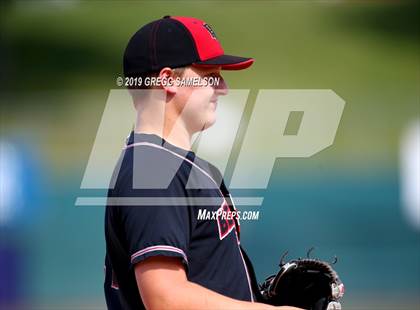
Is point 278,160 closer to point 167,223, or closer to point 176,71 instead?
point 176,71

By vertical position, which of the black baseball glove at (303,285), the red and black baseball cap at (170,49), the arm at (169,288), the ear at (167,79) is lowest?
the black baseball glove at (303,285)

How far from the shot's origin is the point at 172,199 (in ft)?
2.90

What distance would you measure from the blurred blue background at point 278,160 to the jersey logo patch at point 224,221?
5.87ft

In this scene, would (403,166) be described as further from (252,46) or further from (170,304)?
(170,304)

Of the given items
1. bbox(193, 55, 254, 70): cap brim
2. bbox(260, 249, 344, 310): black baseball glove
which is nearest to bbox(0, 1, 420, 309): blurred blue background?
bbox(260, 249, 344, 310): black baseball glove

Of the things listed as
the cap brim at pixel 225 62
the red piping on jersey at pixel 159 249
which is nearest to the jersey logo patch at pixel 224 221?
the red piping on jersey at pixel 159 249

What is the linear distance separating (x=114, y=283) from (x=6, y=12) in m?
2.84

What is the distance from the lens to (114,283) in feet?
3.23

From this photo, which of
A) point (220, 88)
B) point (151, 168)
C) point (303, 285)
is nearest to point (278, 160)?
point (303, 285)

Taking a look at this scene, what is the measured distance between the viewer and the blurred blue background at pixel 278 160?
3.00 m

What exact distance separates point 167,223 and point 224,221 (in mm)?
122

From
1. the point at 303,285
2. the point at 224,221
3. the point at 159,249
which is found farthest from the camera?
the point at 303,285

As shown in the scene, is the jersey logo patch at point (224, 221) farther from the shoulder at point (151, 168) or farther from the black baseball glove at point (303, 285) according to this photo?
the black baseball glove at point (303, 285)

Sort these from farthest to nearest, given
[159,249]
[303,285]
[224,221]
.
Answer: [303,285] → [224,221] → [159,249]
